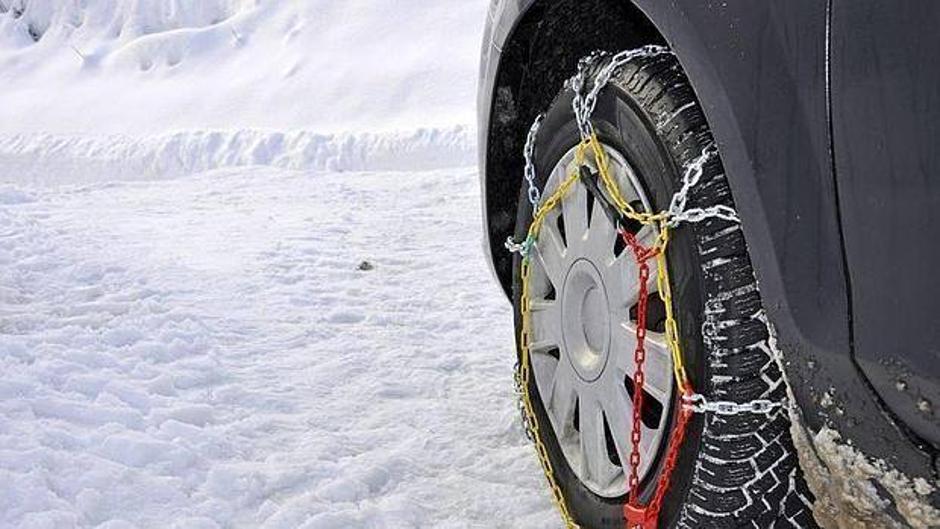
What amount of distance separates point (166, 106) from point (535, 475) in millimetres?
8270

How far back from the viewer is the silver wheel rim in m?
1.80

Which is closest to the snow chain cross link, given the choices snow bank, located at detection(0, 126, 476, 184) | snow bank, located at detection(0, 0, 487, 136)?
snow bank, located at detection(0, 126, 476, 184)

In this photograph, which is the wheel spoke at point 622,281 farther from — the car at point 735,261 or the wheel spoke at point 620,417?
the wheel spoke at point 620,417

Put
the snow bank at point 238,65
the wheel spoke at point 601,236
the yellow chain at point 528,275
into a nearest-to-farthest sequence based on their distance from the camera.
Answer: the yellow chain at point 528,275 → the wheel spoke at point 601,236 → the snow bank at point 238,65

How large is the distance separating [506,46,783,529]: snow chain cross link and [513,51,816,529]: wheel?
0.04ft

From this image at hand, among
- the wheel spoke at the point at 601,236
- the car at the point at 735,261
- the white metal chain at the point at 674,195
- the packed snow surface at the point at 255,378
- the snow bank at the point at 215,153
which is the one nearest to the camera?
the car at the point at 735,261

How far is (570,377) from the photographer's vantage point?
2.11 meters

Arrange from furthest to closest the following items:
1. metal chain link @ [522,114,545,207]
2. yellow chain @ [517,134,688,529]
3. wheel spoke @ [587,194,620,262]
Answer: metal chain link @ [522,114,545,207] < wheel spoke @ [587,194,620,262] < yellow chain @ [517,134,688,529]

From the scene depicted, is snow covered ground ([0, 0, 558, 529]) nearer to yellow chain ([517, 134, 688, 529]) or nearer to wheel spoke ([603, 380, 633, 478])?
yellow chain ([517, 134, 688, 529])

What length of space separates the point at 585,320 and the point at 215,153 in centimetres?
703

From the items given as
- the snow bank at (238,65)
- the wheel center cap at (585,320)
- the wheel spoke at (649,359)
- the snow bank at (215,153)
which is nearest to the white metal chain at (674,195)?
the wheel spoke at (649,359)

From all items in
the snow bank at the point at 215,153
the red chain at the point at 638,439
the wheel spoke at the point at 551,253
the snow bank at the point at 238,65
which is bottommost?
the red chain at the point at 638,439

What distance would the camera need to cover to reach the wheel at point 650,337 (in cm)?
156

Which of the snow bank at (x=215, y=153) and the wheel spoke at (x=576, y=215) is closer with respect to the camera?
the wheel spoke at (x=576, y=215)
